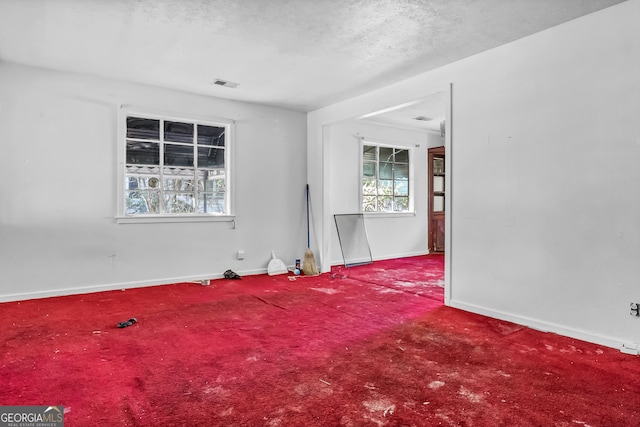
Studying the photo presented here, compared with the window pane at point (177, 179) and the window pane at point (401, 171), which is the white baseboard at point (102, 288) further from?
the window pane at point (401, 171)

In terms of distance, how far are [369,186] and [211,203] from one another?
312 cm

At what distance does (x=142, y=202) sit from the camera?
5.17 m

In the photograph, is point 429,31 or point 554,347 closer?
point 554,347

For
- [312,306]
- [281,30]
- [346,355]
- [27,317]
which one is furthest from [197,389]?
[281,30]

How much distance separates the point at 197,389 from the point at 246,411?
429 mm

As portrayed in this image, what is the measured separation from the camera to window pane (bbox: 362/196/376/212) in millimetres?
7352

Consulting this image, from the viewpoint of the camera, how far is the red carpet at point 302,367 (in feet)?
6.61

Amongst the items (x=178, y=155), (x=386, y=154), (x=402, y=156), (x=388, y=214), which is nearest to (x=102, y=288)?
(x=178, y=155)

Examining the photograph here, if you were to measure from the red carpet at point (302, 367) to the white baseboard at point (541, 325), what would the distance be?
9 cm

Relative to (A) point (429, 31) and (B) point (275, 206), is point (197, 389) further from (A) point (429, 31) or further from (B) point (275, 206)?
(B) point (275, 206)

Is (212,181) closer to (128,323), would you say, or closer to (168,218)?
(168,218)

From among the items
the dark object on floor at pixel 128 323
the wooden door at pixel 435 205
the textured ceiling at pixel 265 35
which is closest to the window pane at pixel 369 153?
the wooden door at pixel 435 205

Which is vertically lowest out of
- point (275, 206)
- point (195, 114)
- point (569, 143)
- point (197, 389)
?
point (197, 389)

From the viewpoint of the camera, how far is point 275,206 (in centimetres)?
613
